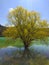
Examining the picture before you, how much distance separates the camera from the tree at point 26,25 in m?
25.5

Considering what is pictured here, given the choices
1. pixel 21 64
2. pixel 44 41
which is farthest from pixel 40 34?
pixel 21 64

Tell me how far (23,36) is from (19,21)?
2.26m

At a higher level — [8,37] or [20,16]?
[20,16]

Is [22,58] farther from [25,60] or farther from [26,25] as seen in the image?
[26,25]

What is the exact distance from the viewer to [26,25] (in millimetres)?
25641

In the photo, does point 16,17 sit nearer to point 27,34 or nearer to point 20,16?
point 20,16

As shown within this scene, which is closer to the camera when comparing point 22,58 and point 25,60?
point 25,60

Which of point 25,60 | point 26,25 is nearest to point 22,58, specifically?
point 25,60

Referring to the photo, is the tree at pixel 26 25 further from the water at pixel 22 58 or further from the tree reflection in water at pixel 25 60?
the tree reflection in water at pixel 25 60

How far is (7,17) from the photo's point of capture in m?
26.0

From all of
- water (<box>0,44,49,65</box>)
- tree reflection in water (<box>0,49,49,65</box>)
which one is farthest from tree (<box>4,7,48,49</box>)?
tree reflection in water (<box>0,49,49,65</box>)

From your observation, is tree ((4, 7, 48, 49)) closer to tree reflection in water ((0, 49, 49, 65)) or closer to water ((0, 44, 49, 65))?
water ((0, 44, 49, 65))

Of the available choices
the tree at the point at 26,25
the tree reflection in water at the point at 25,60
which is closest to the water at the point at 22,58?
the tree reflection in water at the point at 25,60

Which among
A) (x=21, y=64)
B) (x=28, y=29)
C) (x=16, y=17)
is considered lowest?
(x=21, y=64)
